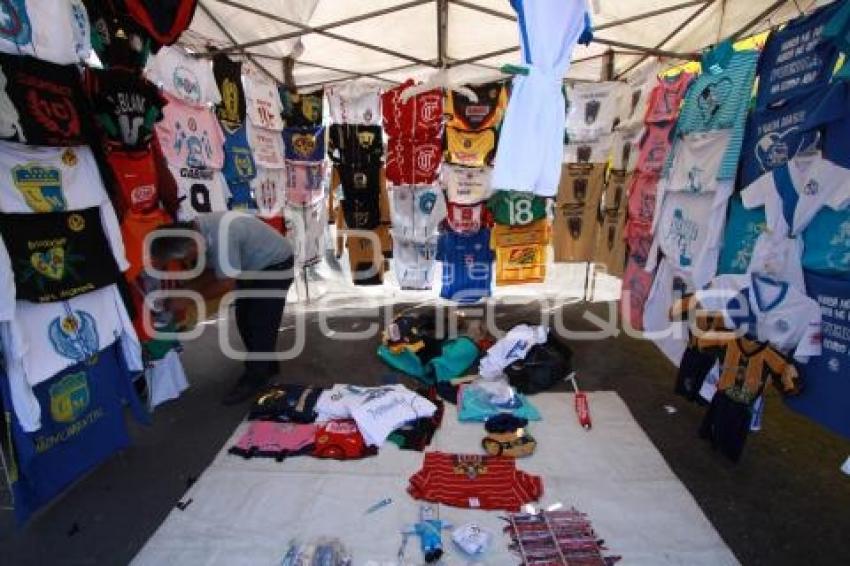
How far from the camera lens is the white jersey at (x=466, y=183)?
427 cm

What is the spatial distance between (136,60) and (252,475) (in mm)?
2517

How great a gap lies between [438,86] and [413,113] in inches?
15.9

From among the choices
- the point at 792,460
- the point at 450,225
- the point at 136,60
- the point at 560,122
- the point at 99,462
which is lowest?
the point at 792,460

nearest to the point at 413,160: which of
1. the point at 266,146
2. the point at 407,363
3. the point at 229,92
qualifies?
the point at 266,146

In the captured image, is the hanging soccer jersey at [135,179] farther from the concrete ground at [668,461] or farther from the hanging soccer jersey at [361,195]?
the hanging soccer jersey at [361,195]

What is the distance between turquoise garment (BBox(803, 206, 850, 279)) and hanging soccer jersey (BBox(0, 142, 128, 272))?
362 centimetres

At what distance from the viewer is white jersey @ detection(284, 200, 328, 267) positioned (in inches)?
193

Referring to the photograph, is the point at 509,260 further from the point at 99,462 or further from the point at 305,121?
the point at 99,462

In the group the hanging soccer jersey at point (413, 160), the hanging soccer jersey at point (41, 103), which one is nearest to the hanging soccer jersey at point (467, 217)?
the hanging soccer jersey at point (413, 160)

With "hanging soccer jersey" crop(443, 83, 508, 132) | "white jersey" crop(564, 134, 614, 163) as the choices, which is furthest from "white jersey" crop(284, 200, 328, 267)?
"white jersey" crop(564, 134, 614, 163)

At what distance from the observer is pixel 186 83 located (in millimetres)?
3289

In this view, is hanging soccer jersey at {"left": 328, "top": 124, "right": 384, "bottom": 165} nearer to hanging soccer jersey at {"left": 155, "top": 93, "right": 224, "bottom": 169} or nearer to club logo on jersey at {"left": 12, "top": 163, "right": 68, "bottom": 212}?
hanging soccer jersey at {"left": 155, "top": 93, "right": 224, "bottom": 169}

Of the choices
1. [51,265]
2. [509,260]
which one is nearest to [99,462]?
[51,265]

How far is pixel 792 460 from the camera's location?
2.75 m
